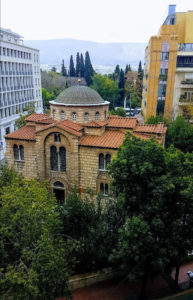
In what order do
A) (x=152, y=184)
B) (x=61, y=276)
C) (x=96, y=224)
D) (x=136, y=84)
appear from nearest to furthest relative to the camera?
(x=61, y=276) → (x=152, y=184) → (x=96, y=224) → (x=136, y=84)

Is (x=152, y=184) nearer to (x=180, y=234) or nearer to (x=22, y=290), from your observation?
(x=180, y=234)

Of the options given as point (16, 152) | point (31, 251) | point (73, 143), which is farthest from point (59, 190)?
point (31, 251)

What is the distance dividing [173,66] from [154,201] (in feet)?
119

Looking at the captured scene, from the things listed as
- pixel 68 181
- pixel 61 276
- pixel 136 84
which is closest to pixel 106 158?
pixel 68 181

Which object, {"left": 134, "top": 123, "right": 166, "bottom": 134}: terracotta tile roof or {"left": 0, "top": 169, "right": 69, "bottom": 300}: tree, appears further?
{"left": 134, "top": 123, "right": 166, "bottom": 134}: terracotta tile roof

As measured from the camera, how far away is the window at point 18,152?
2480 cm

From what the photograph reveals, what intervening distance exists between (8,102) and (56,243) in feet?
130

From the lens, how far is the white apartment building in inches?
1766

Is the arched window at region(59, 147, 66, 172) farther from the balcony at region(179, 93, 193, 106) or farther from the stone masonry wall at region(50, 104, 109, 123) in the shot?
the balcony at region(179, 93, 193, 106)

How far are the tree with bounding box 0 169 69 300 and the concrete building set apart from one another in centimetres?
3453

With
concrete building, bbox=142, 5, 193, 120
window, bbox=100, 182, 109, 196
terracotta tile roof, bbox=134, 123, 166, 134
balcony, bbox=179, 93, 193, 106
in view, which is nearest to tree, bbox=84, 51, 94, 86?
concrete building, bbox=142, 5, 193, 120

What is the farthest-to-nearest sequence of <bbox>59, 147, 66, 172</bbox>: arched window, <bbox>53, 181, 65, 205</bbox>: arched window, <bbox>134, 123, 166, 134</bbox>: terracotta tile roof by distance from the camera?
<bbox>53, 181, 65, 205</bbox>: arched window < <bbox>134, 123, 166, 134</bbox>: terracotta tile roof < <bbox>59, 147, 66, 172</bbox>: arched window

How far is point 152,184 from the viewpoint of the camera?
12648mm

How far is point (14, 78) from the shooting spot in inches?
1935
